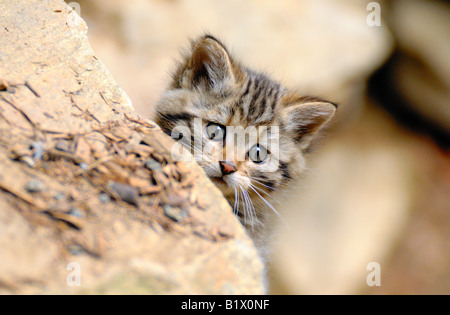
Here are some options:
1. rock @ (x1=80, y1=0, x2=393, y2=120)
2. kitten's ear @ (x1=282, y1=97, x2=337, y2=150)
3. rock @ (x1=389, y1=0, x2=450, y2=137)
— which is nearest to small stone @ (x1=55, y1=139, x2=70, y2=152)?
kitten's ear @ (x1=282, y1=97, x2=337, y2=150)

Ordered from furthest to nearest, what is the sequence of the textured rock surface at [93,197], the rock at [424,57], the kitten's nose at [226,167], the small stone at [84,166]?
the rock at [424,57] → the kitten's nose at [226,167] → the small stone at [84,166] → the textured rock surface at [93,197]

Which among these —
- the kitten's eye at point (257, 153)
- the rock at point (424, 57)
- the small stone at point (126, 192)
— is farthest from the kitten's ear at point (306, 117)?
the rock at point (424, 57)

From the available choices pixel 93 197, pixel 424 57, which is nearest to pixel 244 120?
pixel 93 197

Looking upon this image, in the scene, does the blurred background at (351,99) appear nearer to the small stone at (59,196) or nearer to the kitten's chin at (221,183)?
the kitten's chin at (221,183)

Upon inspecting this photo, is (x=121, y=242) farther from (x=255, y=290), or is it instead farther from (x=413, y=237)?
(x=413, y=237)

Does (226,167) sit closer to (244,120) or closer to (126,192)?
(244,120)

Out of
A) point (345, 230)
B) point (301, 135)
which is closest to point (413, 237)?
point (345, 230)
